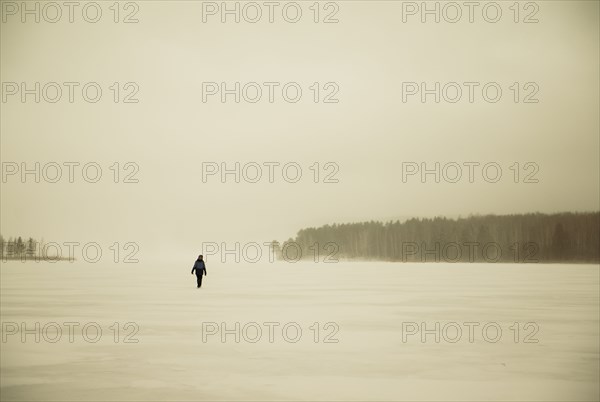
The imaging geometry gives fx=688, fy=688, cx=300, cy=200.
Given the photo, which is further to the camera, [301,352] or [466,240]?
[466,240]

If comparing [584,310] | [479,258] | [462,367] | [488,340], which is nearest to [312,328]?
[488,340]

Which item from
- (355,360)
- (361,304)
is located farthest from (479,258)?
(355,360)

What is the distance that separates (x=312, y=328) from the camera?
702 inches

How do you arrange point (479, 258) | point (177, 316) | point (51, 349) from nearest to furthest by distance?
point (51, 349)
point (177, 316)
point (479, 258)

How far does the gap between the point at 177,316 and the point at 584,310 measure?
12906 mm

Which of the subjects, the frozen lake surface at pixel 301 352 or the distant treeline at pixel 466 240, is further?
the distant treeline at pixel 466 240

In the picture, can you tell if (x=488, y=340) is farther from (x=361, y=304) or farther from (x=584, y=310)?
(x=361, y=304)

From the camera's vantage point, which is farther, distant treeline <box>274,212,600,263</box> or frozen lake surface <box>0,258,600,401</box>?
distant treeline <box>274,212,600,263</box>

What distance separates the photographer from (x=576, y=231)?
486 ft

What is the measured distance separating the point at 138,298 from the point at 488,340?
1552cm

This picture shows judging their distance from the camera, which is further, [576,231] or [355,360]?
[576,231]

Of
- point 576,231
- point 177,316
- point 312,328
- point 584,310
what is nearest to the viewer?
point 312,328

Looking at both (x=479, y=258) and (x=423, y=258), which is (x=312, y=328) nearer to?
(x=423, y=258)

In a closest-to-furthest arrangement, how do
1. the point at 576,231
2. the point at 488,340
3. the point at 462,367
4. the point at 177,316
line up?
the point at 462,367
the point at 488,340
the point at 177,316
the point at 576,231
